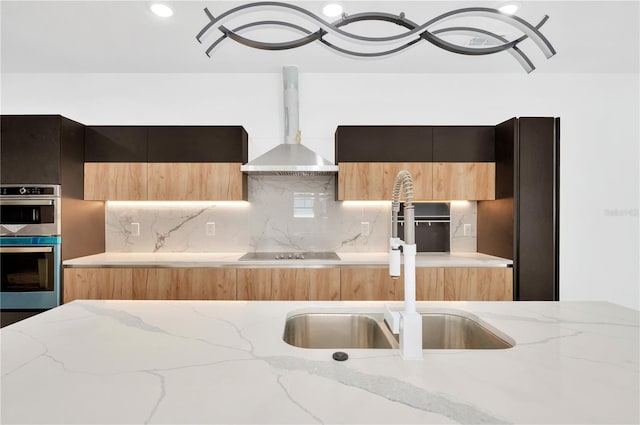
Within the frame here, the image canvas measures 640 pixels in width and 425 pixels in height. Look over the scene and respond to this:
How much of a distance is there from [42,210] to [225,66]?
192 centimetres

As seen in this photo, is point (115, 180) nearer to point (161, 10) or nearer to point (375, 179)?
point (161, 10)

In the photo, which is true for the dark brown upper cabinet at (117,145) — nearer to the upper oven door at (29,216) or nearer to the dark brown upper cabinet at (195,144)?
the dark brown upper cabinet at (195,144)

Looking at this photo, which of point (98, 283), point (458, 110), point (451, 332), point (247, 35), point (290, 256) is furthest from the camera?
point (458, 110)

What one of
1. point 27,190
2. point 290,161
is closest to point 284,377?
point 290,161

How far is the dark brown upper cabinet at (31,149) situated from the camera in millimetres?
2734

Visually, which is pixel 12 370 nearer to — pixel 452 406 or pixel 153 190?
pixel 452 406

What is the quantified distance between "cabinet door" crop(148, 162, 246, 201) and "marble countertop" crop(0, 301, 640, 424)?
1920 millimetres

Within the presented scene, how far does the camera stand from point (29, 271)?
2.75 metres

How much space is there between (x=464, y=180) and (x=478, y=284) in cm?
91

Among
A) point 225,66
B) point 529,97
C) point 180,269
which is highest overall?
point 225,66

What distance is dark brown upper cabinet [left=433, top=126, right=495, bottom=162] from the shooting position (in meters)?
3.11

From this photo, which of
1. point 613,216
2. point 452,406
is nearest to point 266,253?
point 452,406

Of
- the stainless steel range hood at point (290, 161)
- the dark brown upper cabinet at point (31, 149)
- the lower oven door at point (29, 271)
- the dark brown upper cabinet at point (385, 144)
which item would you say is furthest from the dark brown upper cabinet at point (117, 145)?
the dark brown upper cabinet at point (385, 144)

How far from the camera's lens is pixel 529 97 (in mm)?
3408
